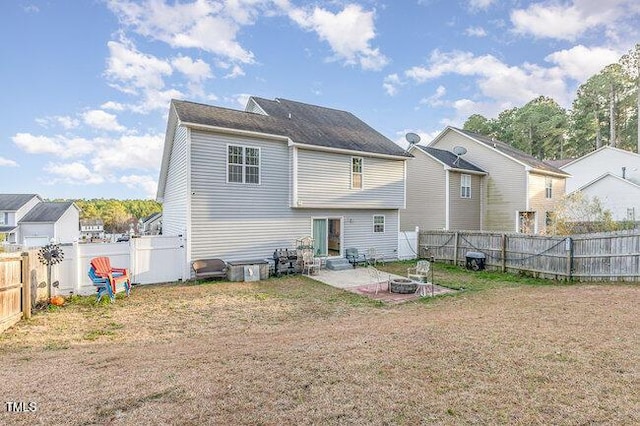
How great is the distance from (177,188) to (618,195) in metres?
29.8

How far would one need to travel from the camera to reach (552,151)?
151 feet

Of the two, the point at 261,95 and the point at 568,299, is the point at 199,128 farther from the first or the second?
the point at 568,299

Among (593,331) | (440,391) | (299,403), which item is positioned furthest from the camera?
(593,331)

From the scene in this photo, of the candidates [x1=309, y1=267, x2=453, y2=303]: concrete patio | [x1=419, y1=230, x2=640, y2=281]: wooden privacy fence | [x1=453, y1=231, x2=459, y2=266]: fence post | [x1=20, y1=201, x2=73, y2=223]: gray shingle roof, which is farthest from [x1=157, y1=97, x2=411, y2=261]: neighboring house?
[x1=20, y1=201, x2=73, y2=223]: gray shingle roof

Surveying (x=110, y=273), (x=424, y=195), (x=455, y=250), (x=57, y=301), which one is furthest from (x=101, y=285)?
(x=424, y=195)

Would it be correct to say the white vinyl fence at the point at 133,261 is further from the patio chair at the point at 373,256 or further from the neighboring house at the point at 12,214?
the neighboring house at the point at 12,214

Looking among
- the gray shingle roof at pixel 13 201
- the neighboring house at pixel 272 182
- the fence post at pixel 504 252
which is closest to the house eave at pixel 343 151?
the neighboring house at pixel 272 182

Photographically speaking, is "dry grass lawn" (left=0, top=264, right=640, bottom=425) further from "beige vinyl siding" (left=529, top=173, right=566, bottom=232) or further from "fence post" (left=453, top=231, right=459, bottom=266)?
"beige vinyl siding" (left=529, top=173, right=566, bottom=232)

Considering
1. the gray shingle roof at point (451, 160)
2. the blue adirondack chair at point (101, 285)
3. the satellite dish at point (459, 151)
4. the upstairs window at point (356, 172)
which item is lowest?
the blue adirondack chair at point (101, 285)

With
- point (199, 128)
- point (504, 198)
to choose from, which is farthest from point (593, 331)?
point (504, 198)

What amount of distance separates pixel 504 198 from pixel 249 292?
1851 centimetres

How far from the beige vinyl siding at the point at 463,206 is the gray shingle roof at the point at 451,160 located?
0.49 metres

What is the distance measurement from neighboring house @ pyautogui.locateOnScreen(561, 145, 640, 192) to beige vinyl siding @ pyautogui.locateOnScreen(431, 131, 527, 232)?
1298 centimetres

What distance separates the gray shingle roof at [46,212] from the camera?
135 feet
